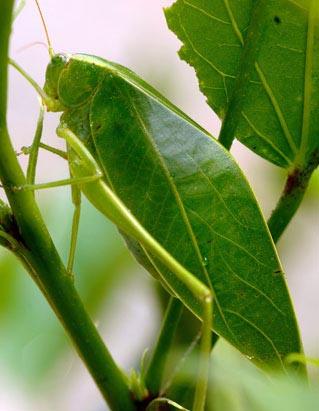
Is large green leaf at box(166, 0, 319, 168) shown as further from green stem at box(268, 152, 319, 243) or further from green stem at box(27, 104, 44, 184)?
green stem at box(27, 104, 44, 184)

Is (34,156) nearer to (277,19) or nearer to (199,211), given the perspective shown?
(199,211)

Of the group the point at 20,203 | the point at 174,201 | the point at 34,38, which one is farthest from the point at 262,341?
the point at 34,38

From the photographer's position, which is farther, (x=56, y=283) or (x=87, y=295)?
(x=87, y=295)

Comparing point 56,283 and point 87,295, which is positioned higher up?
point 56,283

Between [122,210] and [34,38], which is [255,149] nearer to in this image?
[122,210]

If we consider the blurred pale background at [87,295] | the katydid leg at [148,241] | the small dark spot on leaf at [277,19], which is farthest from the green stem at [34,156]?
the small dark spot on leaf at [277,19]

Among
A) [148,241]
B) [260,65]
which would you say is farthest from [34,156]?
[260,65]
